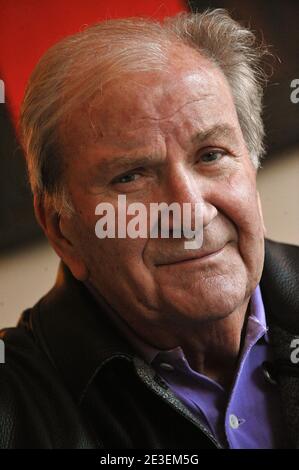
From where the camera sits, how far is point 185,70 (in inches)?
40.1

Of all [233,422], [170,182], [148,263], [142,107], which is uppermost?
[142,107]

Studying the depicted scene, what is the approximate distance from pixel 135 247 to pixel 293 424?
402 mm

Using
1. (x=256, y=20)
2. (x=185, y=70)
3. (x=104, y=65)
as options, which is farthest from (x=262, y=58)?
(x=104, y=65)

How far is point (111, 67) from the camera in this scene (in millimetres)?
995

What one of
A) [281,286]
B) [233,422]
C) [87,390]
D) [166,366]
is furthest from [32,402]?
[281,286]

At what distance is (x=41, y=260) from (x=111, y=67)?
37cm

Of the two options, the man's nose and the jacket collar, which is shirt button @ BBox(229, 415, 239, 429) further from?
the man's nose

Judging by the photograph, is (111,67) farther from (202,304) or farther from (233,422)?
(233,422)

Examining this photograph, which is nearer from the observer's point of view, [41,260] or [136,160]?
[136,160]

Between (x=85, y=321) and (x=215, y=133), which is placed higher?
(x=215, y=133)

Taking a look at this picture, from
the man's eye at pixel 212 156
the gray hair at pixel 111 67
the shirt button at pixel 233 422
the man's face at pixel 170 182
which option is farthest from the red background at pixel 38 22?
the shirt button at pixel 233 422

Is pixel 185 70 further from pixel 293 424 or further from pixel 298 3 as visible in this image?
pixel 293 424

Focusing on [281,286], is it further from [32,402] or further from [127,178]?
[32,402]

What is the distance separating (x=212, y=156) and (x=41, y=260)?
360 millimetres
